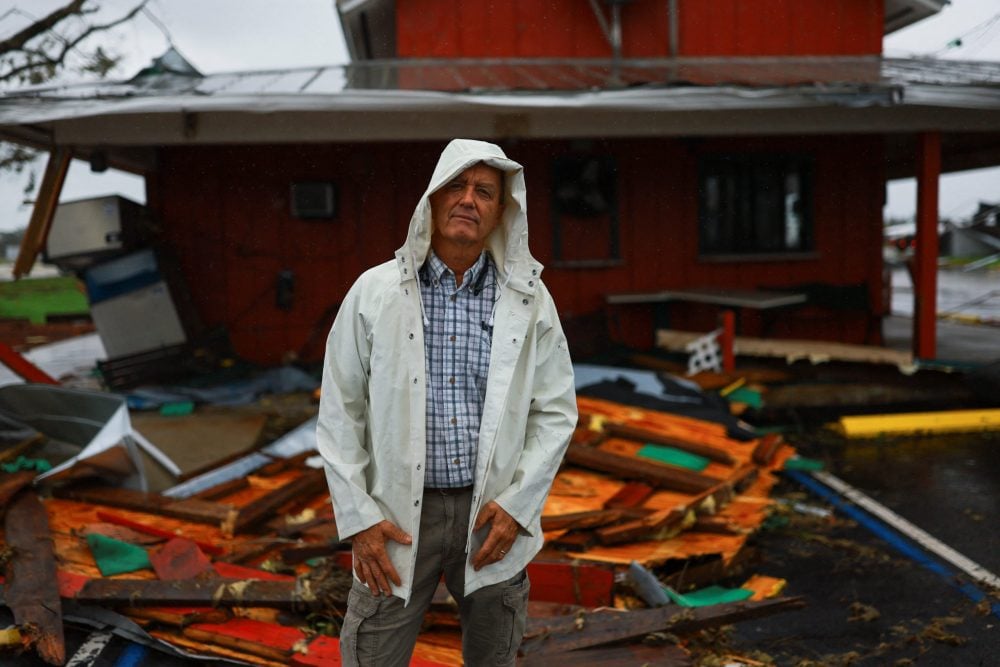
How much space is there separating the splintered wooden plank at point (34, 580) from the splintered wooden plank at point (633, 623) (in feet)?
6.92

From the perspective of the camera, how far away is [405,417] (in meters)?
2.29

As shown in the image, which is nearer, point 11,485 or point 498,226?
point 498,226

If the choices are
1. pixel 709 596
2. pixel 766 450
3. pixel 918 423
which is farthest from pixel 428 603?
pixel 918 423

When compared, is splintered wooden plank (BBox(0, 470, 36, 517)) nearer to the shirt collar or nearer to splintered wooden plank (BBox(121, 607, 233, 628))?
splintered wooden plank (BBox(121, 607, 233, 628))

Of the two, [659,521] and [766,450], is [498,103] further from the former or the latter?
[659,521]

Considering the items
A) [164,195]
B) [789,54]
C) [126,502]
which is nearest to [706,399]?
[126,502]

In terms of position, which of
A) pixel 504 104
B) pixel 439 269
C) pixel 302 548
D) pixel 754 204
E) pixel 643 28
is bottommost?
pixel 302 548

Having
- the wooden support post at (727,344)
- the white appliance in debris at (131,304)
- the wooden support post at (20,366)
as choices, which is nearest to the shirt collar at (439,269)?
the wooden support post at (20,366)

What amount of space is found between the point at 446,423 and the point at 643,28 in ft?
35.5

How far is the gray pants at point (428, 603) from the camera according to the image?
2299 millimetres

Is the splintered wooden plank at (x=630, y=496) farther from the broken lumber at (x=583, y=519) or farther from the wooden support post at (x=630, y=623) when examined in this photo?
the wooden support post at (x=630, y=623)

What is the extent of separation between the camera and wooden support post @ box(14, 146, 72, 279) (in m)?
8.19

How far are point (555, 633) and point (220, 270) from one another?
9.10m

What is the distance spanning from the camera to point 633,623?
3.52m
